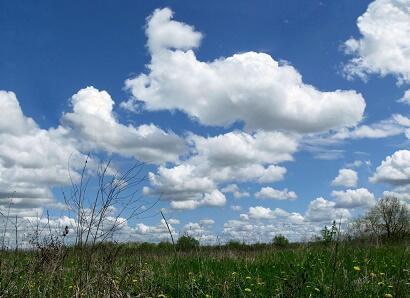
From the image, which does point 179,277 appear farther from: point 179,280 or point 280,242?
point 280,242

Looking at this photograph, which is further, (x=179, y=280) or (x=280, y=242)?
(x=280, y=242)

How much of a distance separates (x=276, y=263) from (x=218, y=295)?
321cm

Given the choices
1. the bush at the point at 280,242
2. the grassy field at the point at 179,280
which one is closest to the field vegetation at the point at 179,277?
the grassy field at the point at 179,280

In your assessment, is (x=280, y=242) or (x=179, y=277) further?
(x=280, y=242)

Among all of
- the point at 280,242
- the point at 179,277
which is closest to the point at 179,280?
the point at 179,277

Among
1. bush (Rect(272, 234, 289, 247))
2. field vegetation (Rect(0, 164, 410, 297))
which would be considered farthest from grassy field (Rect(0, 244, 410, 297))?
bush (Rect(272, 234, 289, 247))

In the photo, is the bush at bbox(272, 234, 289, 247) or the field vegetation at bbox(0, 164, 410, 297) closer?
the field vegetation at bbox(0, 164, 410, 297)

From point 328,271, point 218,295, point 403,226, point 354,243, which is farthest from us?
point 403,226

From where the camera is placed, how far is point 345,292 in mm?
5375

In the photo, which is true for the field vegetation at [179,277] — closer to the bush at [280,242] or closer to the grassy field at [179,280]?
the grassy field at [179,280]

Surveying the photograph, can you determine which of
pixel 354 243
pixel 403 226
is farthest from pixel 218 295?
pixel 403 226

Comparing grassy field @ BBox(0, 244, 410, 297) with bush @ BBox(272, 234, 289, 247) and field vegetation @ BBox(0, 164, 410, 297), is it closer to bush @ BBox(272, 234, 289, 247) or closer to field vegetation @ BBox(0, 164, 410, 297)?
field vegetation @ BBox(0, 164, 410, 297)

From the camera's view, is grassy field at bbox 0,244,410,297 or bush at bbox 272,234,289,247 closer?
grassy field at bbox 0,244,410,297

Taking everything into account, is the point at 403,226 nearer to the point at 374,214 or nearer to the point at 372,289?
the point at 374,214
